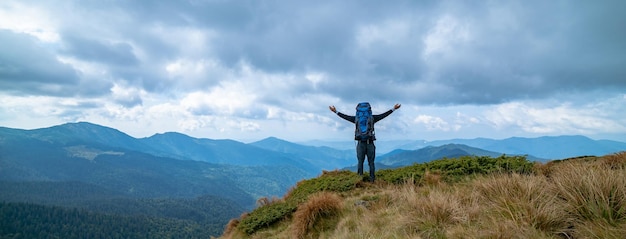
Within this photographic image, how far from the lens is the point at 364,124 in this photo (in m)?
12.5

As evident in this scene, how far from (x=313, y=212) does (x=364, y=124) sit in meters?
5.10

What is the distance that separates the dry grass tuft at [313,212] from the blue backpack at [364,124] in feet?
13.3

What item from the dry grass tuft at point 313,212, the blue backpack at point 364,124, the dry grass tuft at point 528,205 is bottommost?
the dry grass tuft at point 313,212

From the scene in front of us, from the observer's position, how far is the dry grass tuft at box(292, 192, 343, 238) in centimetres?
812

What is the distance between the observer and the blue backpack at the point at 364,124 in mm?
12422

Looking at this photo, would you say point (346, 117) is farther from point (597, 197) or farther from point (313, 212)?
point (597, 197)

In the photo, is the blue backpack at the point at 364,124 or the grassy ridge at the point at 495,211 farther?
the blue backpack at the point at 364,124

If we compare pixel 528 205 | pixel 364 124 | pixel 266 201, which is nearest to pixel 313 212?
pixel 528 205

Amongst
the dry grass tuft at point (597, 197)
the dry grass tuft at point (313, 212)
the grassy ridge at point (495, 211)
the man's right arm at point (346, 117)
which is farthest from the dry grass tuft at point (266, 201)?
the dry grass tuft at point (597, 197)

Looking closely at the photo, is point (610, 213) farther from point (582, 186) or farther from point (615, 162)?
point (615, 162)

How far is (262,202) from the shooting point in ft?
48.3

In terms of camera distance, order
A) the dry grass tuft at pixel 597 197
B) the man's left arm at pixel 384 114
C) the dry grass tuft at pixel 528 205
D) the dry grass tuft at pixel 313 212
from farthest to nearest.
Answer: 1. the man's left arm at pixel 384 114
2. the dry grass tuft at pixel 313 212
3. the dry grass tuft at pixel 528 205
4. the dry grass tuft at pixel 597 197

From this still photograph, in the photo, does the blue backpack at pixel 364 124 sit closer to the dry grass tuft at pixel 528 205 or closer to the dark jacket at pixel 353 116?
the dark jacket at pixel 353 116

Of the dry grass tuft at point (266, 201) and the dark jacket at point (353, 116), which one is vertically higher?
the dark jacket at point (353, 116)
